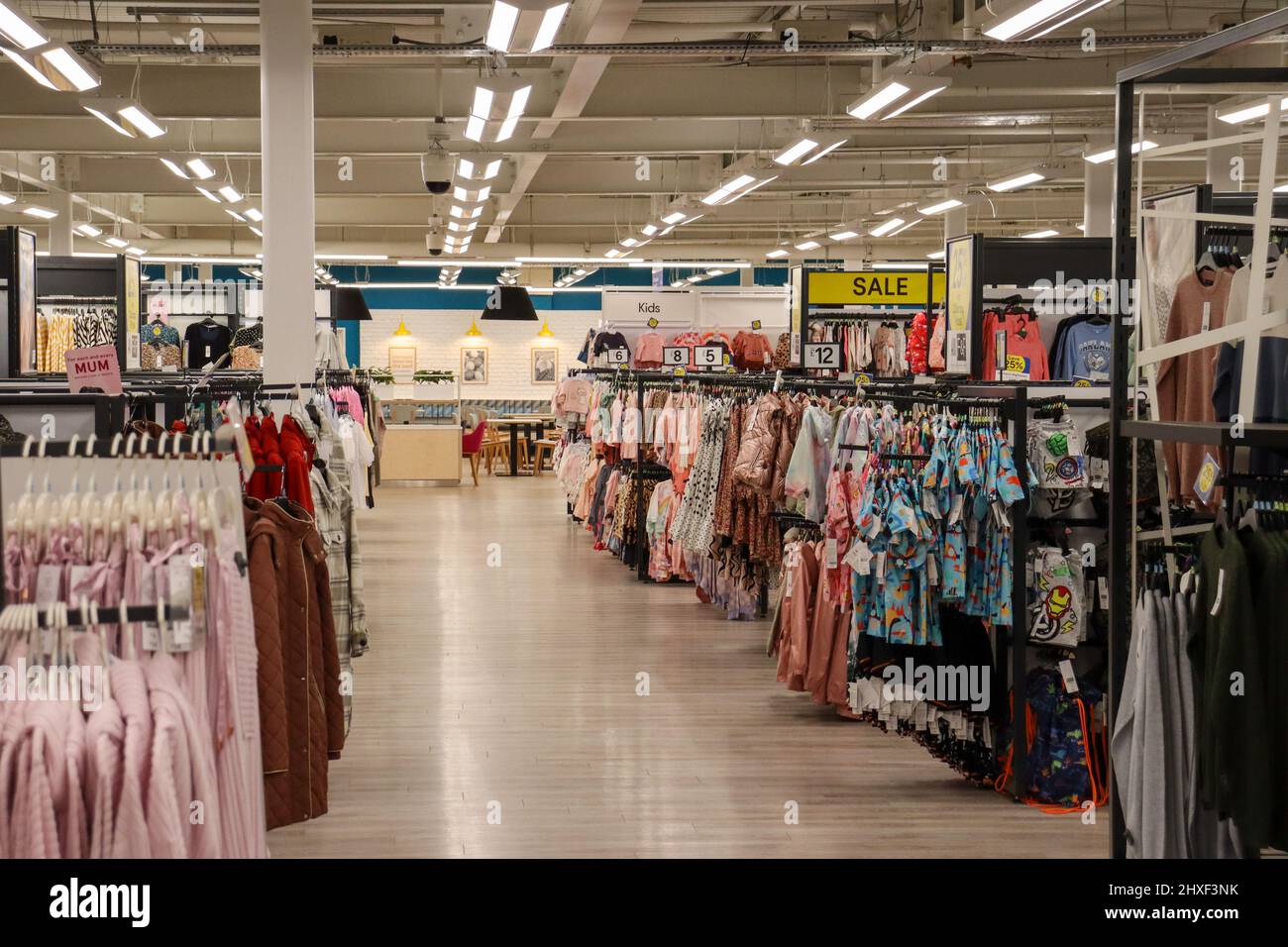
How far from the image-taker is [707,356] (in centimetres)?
1260

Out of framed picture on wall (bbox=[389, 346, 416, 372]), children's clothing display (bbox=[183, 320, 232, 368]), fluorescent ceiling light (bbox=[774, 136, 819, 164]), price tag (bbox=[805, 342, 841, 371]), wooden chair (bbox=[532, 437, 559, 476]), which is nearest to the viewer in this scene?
price tag (bbox=[805, 342, 841, 371])

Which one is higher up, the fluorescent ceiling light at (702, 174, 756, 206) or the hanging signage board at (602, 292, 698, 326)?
the fluorescent ceiling light at (702, 174, 756, 206)

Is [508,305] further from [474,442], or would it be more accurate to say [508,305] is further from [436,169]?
[436,169]

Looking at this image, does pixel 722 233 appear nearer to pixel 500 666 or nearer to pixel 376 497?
pixel 376 497

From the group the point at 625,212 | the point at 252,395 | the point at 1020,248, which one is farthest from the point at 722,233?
the point at 252,395

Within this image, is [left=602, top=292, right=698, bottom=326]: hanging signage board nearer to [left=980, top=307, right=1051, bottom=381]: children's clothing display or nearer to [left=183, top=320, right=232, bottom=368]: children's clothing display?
[left=183, top=320, right=232, bottom=368]: children's clothing display

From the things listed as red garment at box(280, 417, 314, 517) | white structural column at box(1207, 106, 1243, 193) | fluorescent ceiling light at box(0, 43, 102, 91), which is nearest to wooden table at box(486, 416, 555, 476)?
white structural column at box(1207, 106, 1243, 193)

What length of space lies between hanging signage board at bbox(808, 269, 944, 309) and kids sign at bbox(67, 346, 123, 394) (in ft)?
29.7

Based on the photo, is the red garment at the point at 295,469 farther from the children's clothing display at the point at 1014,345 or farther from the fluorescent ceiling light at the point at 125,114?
the fluorescent ceiling light at the point at 125,114

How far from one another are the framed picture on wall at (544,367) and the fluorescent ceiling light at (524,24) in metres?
22.3

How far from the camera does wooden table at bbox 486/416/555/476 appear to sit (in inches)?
944

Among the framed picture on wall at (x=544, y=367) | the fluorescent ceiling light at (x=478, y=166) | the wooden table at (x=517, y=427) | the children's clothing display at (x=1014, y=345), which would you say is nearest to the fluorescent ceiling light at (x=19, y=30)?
the fluorescent ceiling light at (x=478, y=166)

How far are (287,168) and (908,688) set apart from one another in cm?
481
